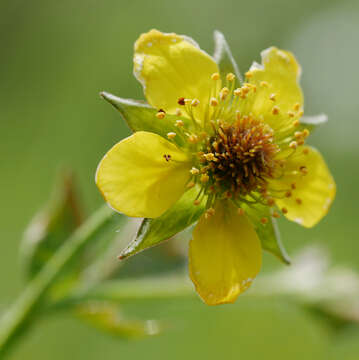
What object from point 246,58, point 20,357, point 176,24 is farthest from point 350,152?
point 20,357

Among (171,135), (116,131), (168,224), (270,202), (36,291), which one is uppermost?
(171,135)

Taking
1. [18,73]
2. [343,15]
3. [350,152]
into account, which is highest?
[18,73]

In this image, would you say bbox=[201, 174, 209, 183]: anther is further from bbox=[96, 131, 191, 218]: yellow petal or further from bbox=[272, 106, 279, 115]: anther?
bbox=[272, 106, 279, 115]: anther

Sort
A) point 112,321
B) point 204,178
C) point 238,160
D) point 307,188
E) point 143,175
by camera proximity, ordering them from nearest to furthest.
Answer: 1. point 143,175
2. point 204,178
3. point 238,160
4. point 307,188
5. point 112,321

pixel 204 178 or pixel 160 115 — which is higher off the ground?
pixel 160 115

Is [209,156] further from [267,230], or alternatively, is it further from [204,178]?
[267,230]

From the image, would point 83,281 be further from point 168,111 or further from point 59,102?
point 59,102

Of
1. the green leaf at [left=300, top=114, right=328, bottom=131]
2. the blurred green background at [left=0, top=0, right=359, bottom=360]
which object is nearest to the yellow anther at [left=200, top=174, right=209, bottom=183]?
the green leaf at [left=300, top=114, right=328, bottom=131]

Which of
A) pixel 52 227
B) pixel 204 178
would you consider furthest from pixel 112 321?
pixel 204 178
